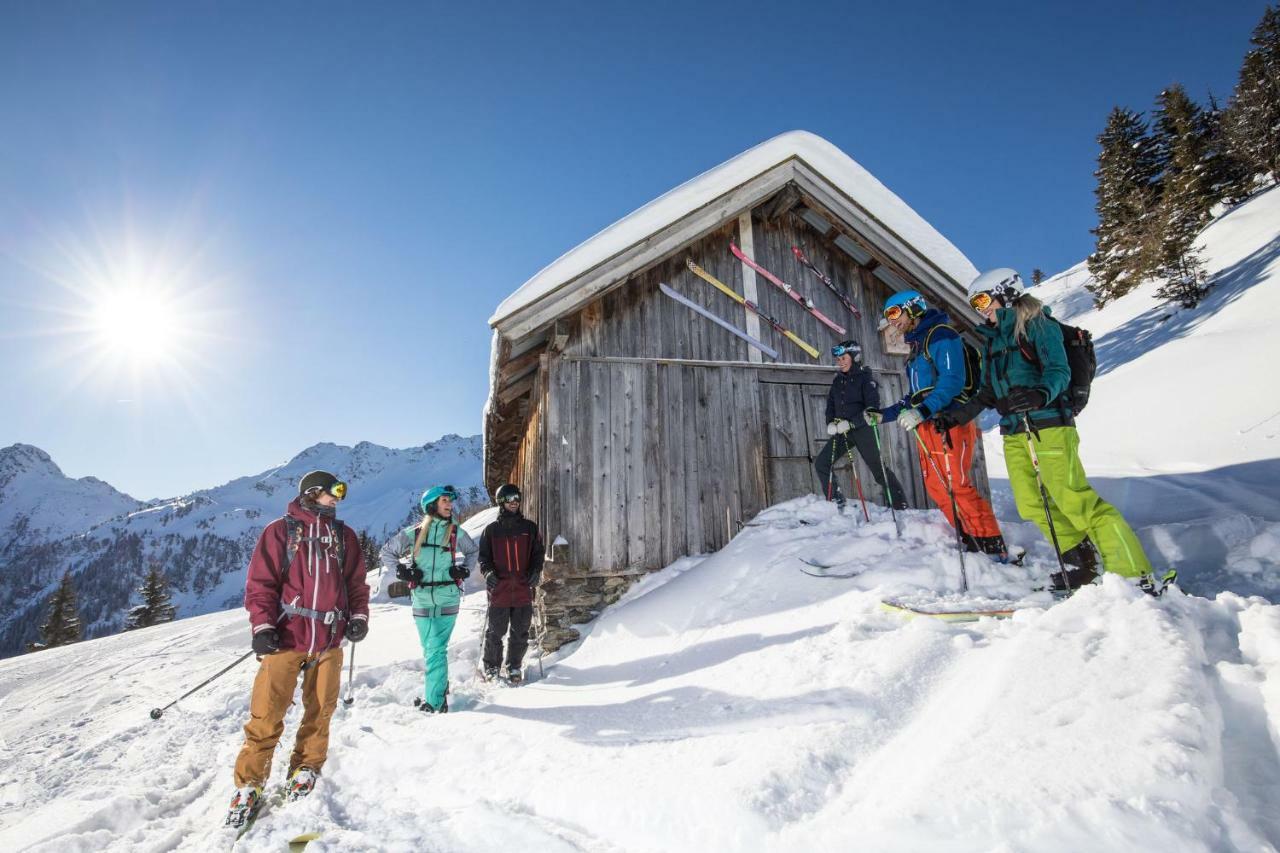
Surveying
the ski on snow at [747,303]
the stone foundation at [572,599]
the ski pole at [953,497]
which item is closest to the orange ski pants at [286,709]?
the stone foundation at [572,599]

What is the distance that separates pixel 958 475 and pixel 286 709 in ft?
17.2

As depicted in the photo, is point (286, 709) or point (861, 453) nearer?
point (286, 709)

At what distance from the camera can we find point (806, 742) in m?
2.50

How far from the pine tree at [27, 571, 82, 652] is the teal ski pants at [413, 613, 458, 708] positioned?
42101 mm

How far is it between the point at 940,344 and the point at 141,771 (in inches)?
302

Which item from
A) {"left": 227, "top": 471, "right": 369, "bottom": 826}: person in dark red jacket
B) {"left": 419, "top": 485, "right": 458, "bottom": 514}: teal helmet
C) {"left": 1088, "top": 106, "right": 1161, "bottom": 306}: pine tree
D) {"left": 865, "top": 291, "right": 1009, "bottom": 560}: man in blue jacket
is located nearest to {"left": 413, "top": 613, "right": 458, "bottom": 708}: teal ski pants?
{"left": 419, "top": 485, "right": 458, "bottom": 514}: teal helmet

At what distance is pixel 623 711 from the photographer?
13.2 feet

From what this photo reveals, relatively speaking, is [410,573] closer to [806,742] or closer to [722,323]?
[806,742]

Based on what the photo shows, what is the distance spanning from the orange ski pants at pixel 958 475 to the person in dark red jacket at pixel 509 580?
3998mm

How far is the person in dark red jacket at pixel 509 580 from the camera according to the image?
238 inches

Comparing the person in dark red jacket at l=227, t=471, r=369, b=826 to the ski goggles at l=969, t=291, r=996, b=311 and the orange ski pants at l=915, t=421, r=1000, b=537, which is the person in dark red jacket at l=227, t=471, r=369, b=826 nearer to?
the orange ski pants at l=915, t=421, r=1000, b=537

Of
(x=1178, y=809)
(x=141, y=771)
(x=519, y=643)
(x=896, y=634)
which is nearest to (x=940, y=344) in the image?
(x=896, y=634)

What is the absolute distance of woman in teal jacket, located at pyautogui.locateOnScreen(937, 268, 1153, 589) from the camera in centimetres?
365

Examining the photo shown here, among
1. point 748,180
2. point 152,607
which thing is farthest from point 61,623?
point 748,180
